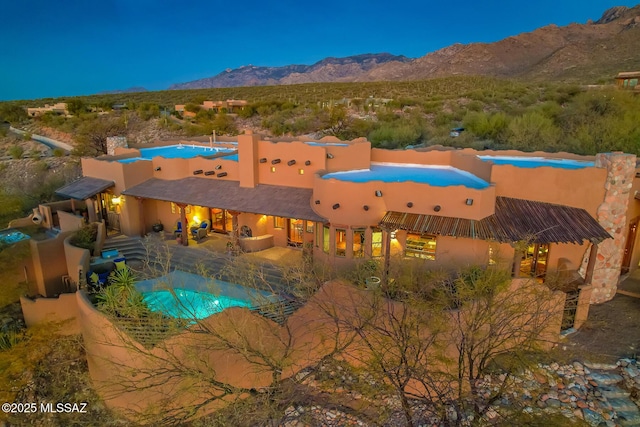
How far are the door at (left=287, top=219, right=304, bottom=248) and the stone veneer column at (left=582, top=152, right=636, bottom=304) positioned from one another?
12.5 m

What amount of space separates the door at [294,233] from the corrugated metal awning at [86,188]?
10.2 meters

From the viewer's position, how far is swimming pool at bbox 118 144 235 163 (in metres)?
26.3

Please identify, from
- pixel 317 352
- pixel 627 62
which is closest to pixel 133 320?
pixel 317 352

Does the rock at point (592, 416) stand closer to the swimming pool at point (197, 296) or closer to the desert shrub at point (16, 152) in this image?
the swimming pool at point (197, 296)

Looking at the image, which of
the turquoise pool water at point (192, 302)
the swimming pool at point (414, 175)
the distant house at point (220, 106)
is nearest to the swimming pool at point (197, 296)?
the turquoise pool water at point (192, 302)

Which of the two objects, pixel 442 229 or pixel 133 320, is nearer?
pixel 133 320

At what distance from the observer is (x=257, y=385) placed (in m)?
14.0

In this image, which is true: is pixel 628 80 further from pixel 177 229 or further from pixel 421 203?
pixel 177 229

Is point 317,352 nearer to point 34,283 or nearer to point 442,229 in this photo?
point 442,229

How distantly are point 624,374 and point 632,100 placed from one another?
28145mm

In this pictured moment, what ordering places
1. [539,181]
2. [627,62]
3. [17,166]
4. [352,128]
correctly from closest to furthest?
[539,181], [352,128], [17,166], [627,62]

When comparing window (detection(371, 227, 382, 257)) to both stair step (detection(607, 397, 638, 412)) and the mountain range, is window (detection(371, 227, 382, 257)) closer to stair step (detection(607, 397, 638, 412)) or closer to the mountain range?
stair step (detection(607, 397, 638, 412))

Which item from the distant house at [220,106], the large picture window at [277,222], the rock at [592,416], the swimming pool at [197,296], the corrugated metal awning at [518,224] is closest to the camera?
the rock at [592,416]

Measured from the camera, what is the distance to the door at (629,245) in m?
18.5
